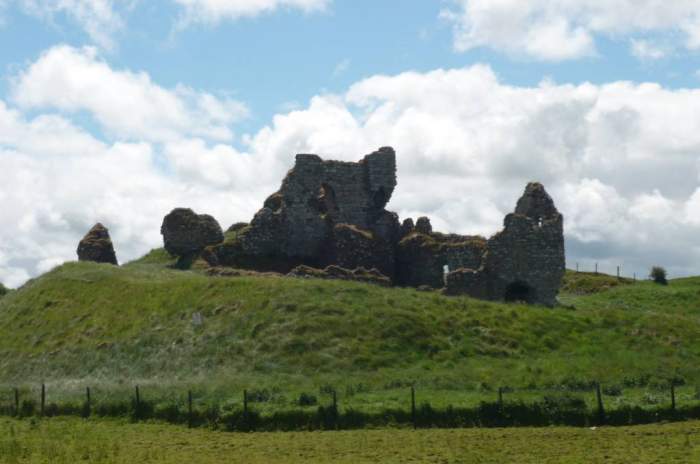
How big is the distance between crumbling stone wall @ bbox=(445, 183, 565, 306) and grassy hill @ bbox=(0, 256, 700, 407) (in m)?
2.43

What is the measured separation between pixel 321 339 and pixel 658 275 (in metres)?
38.8

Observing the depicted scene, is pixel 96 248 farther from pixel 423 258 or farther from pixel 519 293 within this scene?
pixel 519 293

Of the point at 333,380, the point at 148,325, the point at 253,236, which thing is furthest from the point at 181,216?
the point at 333,380

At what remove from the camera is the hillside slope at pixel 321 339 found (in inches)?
1535

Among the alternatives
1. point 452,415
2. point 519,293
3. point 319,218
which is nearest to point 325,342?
point 452,415

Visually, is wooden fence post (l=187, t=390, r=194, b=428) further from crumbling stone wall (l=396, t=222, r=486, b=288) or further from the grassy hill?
crumbling stone wall (l=396, t=222, r=486, b=288)

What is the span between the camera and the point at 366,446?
27047mm

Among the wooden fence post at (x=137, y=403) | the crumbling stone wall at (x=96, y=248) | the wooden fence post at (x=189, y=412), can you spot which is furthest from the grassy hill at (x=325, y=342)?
Result: the crumbling stone wall at (x=96, y=248)

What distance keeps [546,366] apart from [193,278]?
22.3 m

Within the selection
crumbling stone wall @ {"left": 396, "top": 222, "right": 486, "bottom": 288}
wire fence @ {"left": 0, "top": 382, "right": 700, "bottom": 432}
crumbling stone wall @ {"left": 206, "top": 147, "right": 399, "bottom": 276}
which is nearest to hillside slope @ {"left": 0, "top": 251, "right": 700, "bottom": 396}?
wire fence @ {"left": 0, "top": 382, "right": 700, "bottom": 432}

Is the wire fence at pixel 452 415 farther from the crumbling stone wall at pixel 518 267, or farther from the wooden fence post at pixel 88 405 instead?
the crumbling stone wall at pixel 518 267

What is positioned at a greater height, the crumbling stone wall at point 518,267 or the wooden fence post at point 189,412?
the crumbling stone wall at point 518,267

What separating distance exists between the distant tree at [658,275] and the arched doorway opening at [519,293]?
66.0ft

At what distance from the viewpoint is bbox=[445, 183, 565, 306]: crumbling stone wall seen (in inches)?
2106
